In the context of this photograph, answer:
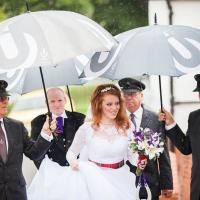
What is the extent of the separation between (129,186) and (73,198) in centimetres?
58

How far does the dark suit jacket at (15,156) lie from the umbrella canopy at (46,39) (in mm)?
835

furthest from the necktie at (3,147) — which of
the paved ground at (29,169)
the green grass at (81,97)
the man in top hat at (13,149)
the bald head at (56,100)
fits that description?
the green grass at (81,97)

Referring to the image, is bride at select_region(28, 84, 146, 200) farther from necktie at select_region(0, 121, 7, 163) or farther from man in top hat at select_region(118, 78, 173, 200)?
necktie at select_region(0, 121, 7, 163)

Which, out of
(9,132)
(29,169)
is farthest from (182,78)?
(9,132)

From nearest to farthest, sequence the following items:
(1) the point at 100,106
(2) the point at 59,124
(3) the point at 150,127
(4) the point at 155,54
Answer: (4) the point at 155,54
(1) the point at 100,106
(3) the point at 150,127
(2) the point at 59,124

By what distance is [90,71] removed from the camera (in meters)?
→ 7.47

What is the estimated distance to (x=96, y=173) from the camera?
282 inches

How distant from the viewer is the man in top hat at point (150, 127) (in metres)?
7.39

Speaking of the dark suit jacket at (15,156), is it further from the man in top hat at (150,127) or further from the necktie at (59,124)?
the man in top hat at (150,127)

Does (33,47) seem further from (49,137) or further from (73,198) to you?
(73,198)

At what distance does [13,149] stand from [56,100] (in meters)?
1.40

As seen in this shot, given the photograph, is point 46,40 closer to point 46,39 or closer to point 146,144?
point 46,39

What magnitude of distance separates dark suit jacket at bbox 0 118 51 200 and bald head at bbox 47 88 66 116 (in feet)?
3.82

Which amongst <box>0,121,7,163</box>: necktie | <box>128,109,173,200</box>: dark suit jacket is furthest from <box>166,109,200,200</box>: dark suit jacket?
<box>0,121,7,163</box>: necktie
